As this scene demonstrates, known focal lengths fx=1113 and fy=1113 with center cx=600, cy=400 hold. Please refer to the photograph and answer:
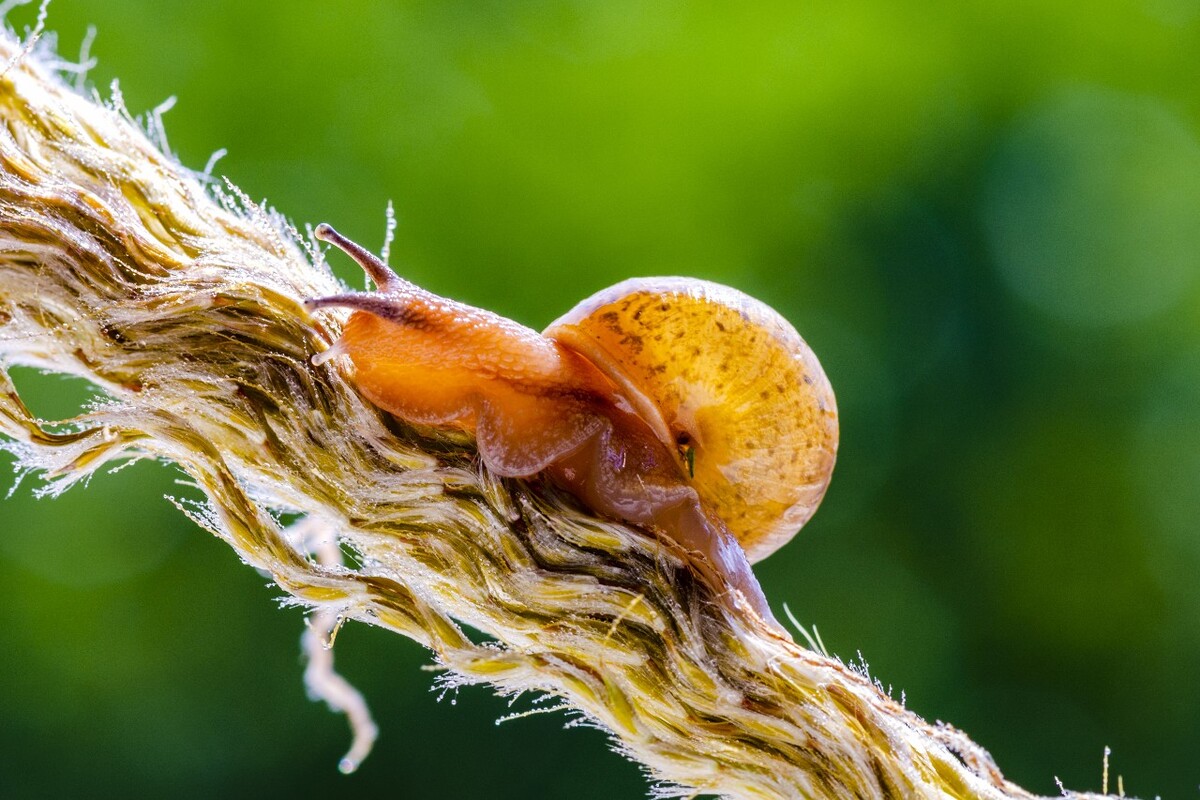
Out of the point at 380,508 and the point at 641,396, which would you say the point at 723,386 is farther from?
the point at 380,508

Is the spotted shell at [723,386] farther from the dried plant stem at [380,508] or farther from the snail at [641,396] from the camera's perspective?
the dried plant stem at [380,508]

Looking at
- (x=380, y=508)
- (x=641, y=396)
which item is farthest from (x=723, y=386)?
(x=380, y=508)

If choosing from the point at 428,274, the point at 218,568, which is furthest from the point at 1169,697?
the point at 218,568

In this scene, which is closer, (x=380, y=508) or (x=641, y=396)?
(x=380, y=508)

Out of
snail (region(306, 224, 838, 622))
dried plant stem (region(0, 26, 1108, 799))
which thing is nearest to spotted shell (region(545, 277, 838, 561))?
snail (region(306, 224, 838, 622))

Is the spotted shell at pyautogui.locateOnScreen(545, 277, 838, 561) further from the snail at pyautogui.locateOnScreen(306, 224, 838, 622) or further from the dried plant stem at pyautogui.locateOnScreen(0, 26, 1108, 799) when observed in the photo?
the dried plant stem at pyautogui.locateOnScreen(0, 26, 1108, 799)
